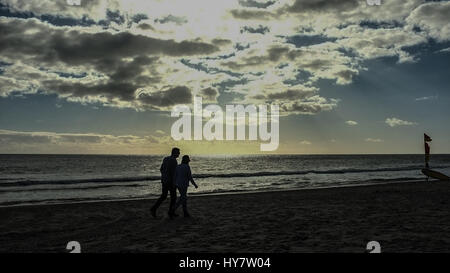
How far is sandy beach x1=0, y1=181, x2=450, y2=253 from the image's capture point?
26.8 feet

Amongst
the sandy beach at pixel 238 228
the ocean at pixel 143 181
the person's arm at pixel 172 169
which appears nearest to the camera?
the sandy beach at pixel 238 228

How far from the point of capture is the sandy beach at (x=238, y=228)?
818 centimetres

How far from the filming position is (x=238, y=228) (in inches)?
407

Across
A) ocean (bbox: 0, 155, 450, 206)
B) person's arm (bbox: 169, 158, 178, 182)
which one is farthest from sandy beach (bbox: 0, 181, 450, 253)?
ocean (bbox: 0, 155, 450, 206)

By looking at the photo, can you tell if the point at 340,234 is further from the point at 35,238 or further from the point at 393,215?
the point at 35,238

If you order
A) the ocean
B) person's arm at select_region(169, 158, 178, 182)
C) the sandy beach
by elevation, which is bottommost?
the ocean

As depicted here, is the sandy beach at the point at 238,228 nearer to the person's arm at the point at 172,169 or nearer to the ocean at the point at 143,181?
the person's arm at the point at 172,169

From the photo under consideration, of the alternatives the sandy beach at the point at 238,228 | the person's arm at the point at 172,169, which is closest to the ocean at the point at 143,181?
the sandy beach at the point at 238,228

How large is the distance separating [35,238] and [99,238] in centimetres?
186

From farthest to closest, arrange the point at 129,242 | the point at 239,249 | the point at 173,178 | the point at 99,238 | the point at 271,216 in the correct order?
1. the point at 271,216
2. the point at 173,178
3. the point at 99,238
4. the point at 129,242
5. the point at 239,249

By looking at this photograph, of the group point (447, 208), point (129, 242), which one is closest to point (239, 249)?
point (129, 242)

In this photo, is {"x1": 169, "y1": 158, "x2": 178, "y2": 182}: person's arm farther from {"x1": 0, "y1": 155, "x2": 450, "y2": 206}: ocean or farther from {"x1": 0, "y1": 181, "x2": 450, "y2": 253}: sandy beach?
{"x1": 0, "y1": 155, "x2": 450, "y2": 206}: ocean
